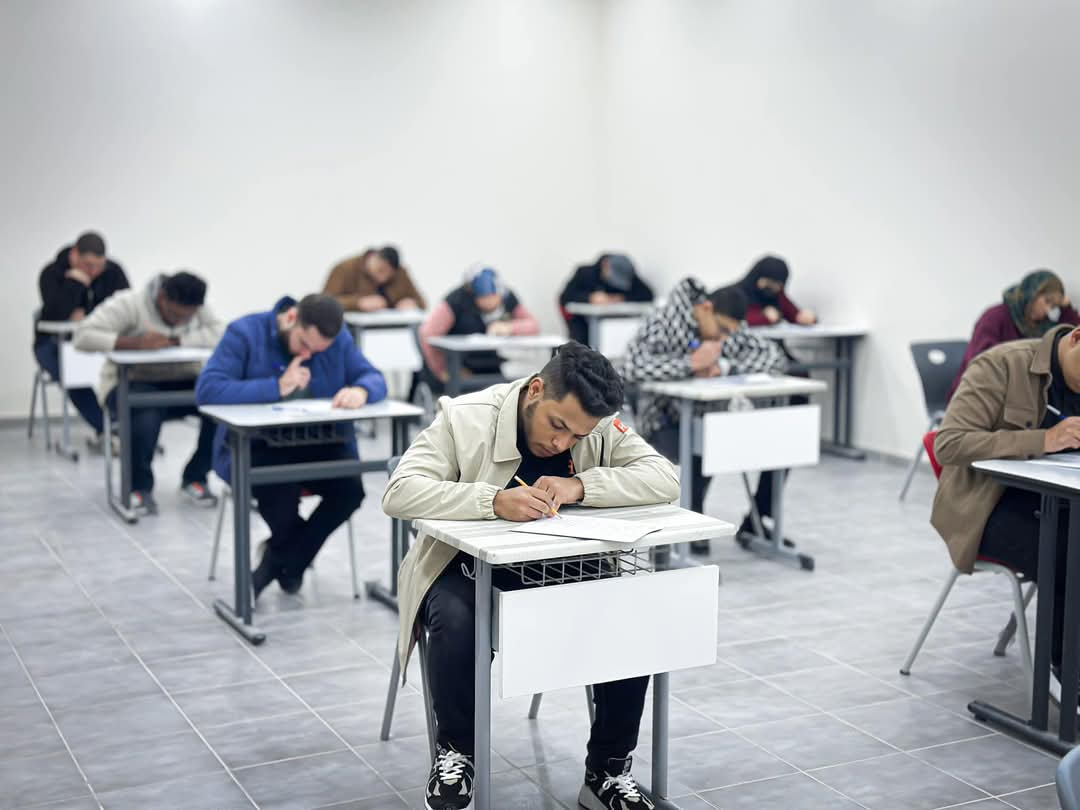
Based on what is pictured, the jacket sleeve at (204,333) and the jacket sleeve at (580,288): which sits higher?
the jacket sleeve at (580,288)

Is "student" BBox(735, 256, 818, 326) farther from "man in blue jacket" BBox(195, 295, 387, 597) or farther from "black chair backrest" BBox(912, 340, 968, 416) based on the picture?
"man in blue jacket" BBox(195, 295, 387, 597)

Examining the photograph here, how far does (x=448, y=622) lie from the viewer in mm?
2576

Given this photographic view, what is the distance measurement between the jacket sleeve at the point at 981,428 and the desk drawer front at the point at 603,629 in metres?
1.05

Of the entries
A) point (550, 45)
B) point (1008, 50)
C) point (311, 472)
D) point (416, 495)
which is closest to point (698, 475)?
point (311, 472)

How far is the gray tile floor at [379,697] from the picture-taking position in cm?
291

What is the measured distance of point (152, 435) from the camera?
5.84 metres

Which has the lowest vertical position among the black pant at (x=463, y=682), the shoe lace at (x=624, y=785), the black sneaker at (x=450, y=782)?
the shoe lace at (x=624, y=785)

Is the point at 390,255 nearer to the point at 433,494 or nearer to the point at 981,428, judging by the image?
the point at 981,428

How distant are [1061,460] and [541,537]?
1.60 meters

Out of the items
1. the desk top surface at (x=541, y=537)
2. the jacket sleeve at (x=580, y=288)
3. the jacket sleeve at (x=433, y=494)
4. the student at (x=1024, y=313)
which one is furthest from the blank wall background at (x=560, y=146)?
the jacket sleeve at (x=433, y=494)

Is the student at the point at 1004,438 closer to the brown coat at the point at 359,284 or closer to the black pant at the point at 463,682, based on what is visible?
the black pant at the point at 463,682

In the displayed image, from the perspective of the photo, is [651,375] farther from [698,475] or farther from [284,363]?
[284,363]

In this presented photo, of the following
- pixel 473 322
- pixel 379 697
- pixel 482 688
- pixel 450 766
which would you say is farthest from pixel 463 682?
pixel 473 322

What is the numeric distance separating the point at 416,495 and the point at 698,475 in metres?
2.57
